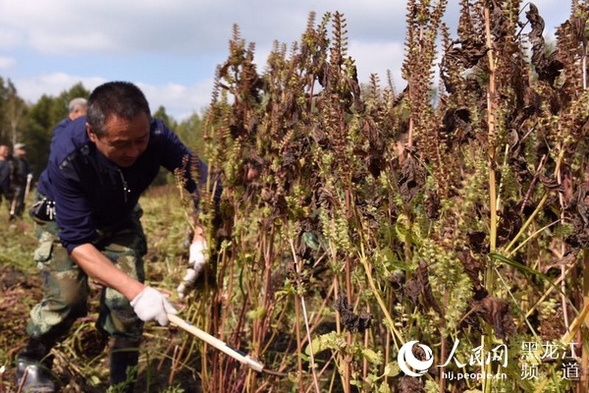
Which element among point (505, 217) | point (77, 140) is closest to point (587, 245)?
point (505, 217)

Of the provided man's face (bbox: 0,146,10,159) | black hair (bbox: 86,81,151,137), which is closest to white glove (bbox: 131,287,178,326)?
black hair (bbox: 86,81,151,137)

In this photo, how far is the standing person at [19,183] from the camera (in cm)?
1015

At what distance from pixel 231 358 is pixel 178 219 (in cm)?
483

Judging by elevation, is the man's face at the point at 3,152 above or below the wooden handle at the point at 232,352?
above

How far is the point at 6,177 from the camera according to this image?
35.5 feet

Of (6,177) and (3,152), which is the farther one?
(3,152)

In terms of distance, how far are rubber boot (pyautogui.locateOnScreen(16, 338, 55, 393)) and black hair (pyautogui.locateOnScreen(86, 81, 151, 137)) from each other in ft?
3.37

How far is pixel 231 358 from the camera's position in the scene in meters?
2.21

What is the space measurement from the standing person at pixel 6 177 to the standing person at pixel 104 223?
26.7ft

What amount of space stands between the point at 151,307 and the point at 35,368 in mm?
748

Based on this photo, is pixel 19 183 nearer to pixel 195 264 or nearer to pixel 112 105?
pixel 112 105

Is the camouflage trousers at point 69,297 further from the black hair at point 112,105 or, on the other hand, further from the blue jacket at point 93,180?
the black hair at point 112,105

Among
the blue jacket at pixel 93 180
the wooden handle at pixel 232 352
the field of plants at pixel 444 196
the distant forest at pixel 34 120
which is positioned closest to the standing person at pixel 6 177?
the blue jacket at pixel 93 180

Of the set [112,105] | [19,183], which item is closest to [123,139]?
[112,105]
